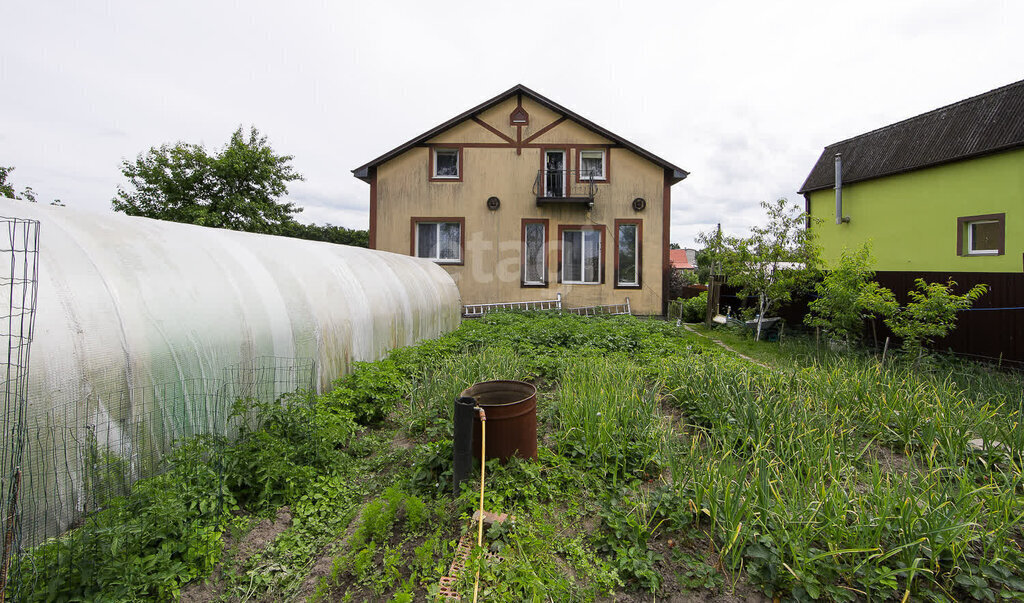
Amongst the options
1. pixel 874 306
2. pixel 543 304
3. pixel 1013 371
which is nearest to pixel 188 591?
pixel 874 306

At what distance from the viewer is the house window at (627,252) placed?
44.9ft

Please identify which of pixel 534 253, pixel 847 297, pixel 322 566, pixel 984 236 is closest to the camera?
pixel 322 566

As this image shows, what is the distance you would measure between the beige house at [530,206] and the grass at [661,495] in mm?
8877

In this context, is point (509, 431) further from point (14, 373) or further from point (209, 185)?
point (209, 185)

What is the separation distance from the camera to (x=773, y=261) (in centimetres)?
998

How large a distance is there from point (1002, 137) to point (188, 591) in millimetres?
17565

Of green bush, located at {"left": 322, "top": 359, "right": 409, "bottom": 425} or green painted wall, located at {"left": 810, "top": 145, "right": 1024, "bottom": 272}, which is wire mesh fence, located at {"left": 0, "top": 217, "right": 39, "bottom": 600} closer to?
green bush, located at {"left": 322, "top": 359, "right": 409, "bottom": 425}

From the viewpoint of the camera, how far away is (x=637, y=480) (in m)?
3.13

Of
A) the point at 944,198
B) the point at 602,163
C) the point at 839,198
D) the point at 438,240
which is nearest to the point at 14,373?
the point at 438,240

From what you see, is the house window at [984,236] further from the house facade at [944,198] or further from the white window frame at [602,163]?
the white window frame at [602,163]

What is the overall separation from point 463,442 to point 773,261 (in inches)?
376

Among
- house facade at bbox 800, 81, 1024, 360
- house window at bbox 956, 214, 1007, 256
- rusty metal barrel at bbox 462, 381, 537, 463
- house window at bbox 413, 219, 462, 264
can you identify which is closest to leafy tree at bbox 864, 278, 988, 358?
house facade at bbox 800, 81, 1024, 360

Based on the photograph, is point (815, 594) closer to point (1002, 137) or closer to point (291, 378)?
point (291, 378)

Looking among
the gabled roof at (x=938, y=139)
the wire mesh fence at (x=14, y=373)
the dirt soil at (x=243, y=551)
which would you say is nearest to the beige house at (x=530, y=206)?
the gabled roof at (x=938, y=139)
